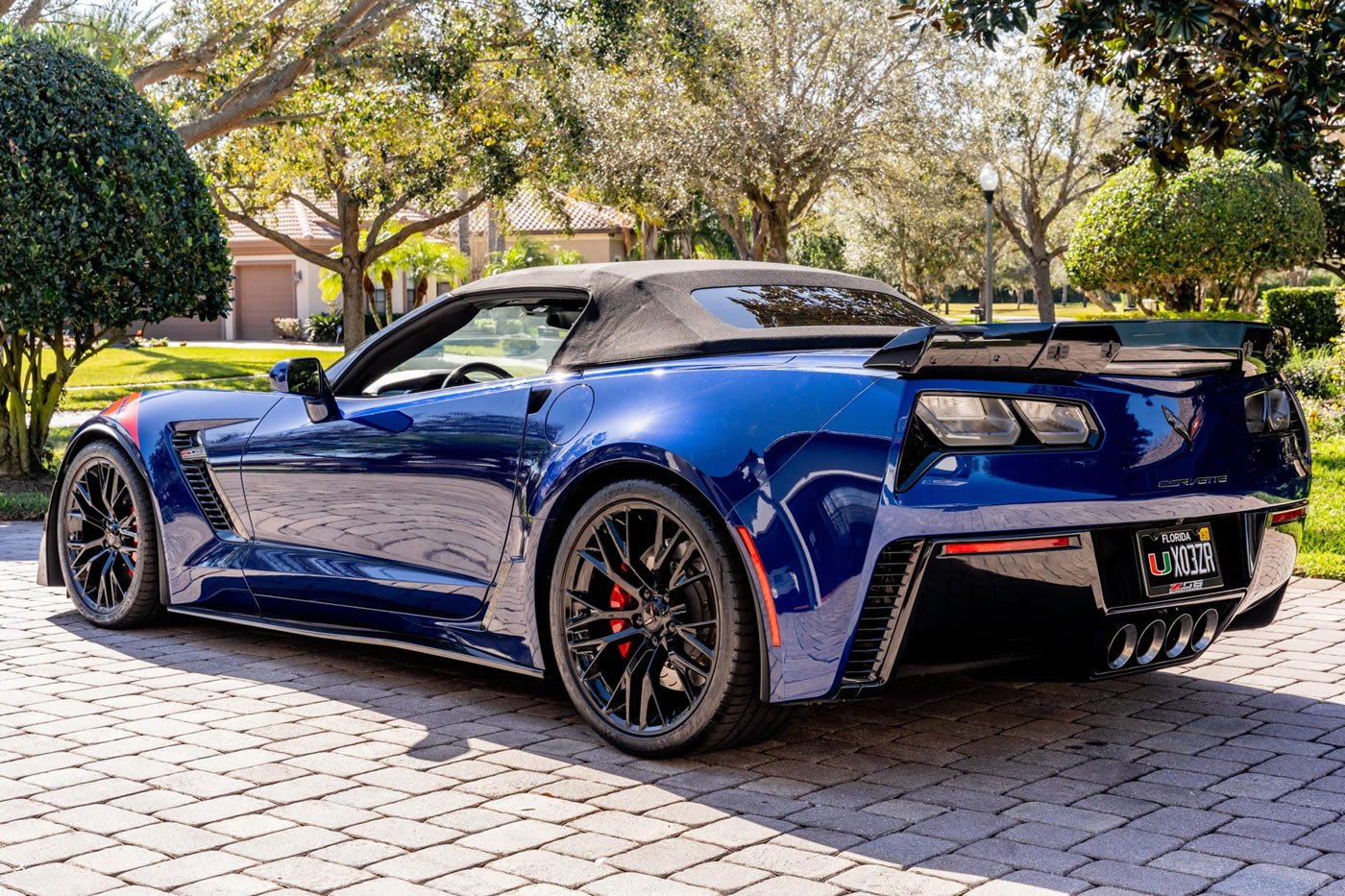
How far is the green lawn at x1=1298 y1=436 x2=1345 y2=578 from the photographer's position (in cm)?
706

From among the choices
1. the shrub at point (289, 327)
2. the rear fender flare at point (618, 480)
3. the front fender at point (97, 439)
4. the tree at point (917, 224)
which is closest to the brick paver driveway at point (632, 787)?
the rear fender flare at point (618, 480)

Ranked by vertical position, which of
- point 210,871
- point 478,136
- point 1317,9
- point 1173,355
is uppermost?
point 478,136

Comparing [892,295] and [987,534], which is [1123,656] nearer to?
[987,534]

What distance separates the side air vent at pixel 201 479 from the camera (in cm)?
534

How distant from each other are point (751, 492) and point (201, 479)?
2687mm

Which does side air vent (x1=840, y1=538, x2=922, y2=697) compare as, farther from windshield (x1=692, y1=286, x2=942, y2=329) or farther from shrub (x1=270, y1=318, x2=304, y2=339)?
shrub (x1=270, y1=318, x2=304, y2=339)

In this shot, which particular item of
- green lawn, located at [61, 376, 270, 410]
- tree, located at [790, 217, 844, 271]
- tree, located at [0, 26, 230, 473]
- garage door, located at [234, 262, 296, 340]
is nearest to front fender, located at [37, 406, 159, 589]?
tree, located at [0, 26, 230, 473]

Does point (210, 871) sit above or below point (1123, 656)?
below

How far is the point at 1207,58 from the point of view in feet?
30.5

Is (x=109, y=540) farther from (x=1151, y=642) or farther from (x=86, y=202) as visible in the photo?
(x=86, y=202)

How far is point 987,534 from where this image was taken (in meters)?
3.46

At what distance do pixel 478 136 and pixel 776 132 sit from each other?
5567 mm

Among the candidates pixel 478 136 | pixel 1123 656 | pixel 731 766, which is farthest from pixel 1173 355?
pixel 478 136

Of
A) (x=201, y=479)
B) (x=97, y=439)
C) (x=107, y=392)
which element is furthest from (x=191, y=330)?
(x=201, y=479)
